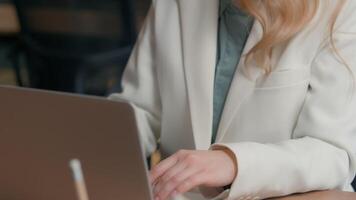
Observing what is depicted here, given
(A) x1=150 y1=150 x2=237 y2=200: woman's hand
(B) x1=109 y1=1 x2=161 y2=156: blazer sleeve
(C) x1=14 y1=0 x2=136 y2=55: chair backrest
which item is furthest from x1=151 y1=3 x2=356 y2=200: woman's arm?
(C) x1=14 y1=0 x2=136 y2=55: chair backrest

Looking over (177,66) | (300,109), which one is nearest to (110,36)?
(177,66)

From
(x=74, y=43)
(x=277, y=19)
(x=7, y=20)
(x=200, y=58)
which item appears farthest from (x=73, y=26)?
(x=277, y=19)

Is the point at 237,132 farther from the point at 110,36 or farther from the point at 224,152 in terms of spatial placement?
the point at 110,36

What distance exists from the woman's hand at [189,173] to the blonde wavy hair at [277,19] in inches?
8.9

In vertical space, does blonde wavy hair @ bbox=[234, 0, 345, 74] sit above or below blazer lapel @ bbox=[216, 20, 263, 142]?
above

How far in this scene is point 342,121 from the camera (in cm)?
95

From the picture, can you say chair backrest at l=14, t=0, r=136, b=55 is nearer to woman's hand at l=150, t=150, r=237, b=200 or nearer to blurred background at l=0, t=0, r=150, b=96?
blurred background at l=0, t=0, r=150, b=96

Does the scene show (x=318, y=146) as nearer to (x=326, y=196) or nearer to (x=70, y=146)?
(x=326, y=196)

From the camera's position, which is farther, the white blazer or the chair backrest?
the chair backrest

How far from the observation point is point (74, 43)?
7.73 ft

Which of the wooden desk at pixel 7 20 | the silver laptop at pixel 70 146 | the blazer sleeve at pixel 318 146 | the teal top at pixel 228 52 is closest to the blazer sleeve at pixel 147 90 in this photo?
the teal top at pixel 228 52

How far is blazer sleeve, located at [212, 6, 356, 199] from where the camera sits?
0.88 metres

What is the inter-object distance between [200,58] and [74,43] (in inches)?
53.5

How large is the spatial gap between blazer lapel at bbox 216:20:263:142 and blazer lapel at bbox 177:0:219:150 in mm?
32
